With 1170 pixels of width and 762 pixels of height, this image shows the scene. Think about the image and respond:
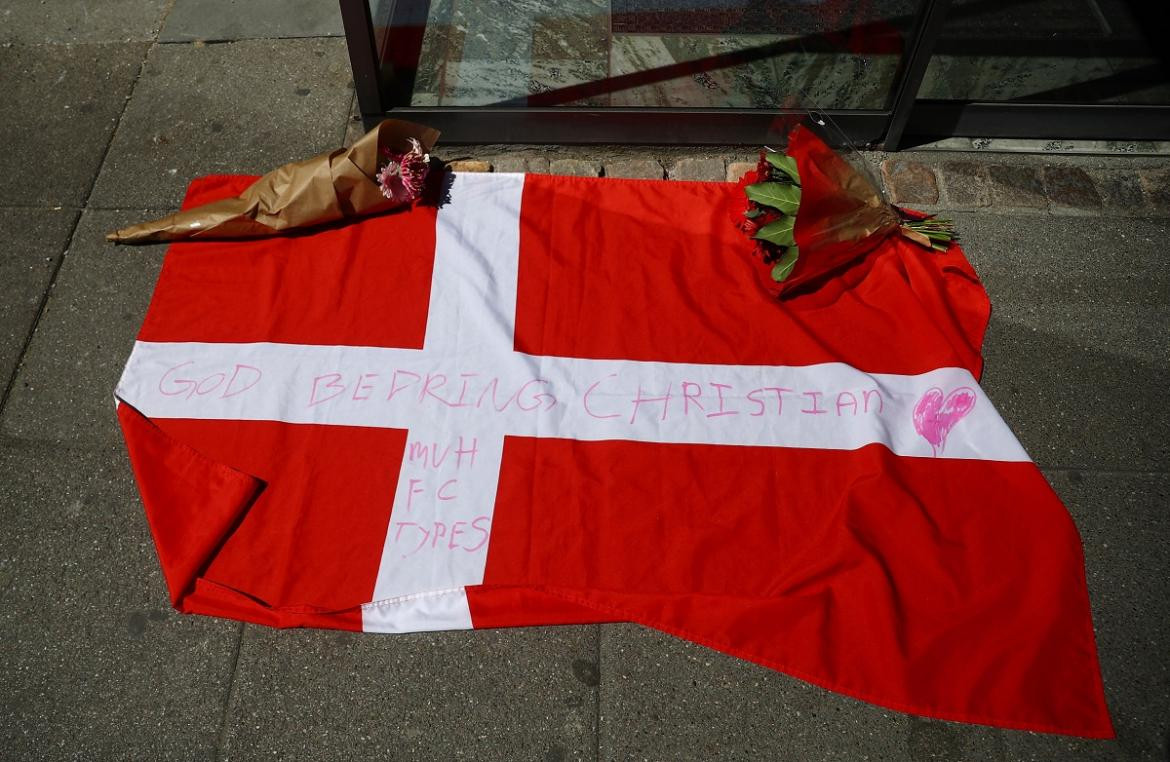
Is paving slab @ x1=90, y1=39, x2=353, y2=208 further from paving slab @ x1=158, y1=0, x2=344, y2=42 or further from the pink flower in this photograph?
the pink flower

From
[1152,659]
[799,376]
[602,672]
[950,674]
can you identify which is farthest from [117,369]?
[1152,659]

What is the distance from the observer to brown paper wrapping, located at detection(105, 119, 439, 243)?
2.71 meters

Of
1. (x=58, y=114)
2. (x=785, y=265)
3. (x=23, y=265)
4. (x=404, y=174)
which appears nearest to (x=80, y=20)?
(x=58, y=114)

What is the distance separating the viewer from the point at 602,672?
7.09ft

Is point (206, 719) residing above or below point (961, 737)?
below

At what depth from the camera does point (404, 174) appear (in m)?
2.76

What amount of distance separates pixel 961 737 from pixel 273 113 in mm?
2953

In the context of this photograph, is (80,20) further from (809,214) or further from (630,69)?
(809,214)

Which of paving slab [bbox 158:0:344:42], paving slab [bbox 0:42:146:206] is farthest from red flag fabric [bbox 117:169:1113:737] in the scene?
paving slab [bbox 158:0:344:42]

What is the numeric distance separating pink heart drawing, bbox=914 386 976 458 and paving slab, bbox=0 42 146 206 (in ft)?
9.17

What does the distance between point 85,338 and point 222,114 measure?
3.34 ft

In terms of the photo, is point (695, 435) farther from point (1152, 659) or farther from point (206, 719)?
point (206, 719)

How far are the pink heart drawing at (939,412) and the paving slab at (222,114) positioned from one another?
216cm

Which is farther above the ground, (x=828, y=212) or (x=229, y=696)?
(x=828, y=212)
